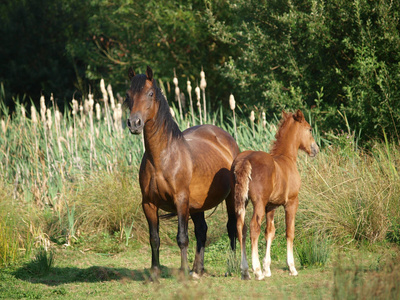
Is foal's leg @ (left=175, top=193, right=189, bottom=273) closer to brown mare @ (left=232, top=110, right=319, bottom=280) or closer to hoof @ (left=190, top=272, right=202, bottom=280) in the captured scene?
hoof @ (left=190, top=272, right=202, bottom=280)

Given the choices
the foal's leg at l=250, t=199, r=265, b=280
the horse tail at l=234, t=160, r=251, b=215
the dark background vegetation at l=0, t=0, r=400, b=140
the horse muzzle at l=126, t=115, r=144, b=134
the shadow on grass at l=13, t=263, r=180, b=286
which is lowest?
the shadow on grass at l=13, t=263, r=180, b=286

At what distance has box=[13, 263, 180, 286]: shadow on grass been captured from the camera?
23.0ft

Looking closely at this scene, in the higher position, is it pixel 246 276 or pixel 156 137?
pixel 156 137

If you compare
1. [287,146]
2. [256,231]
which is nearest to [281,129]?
[287,146]

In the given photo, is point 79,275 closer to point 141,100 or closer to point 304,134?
point 141,100

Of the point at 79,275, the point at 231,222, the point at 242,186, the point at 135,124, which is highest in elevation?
the point at 135,124

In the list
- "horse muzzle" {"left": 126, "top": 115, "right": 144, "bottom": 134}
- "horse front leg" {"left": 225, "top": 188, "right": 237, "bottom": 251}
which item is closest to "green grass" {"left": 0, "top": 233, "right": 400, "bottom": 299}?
"horse front leg" {"left": 225, "top": 188, "right": 237, "bottom": 251}

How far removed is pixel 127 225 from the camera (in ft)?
29.6

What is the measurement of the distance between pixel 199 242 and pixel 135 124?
79.5 inches

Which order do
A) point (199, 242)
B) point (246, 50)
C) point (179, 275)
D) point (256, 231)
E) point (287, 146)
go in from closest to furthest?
point (179, 275) < point (256, 231) < point (287, 146) < point (199, 242) < point (246, 50)

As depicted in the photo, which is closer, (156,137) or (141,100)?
(141,100)

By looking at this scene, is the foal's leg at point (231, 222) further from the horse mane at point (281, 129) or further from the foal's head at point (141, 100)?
the foal's head at point (141, 100)

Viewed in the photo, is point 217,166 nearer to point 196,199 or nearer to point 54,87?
point 196,199

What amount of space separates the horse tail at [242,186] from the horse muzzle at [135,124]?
112 cm
